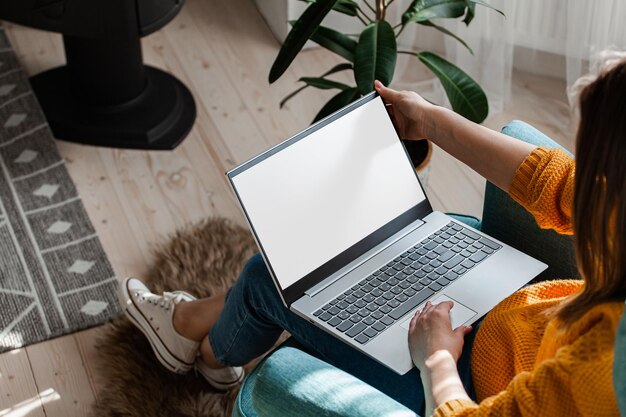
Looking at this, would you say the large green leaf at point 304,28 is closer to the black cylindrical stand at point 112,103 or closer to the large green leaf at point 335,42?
the large green leaf at point 335,42

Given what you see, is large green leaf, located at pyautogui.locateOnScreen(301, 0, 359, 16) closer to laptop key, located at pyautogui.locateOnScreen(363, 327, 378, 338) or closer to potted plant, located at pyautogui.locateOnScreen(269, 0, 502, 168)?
potted plant, located at pyautogui.locateOnScreen(269, 0, 502, 168)

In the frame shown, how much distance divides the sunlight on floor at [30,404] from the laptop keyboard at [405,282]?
2.49ft

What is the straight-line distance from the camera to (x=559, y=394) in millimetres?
1066

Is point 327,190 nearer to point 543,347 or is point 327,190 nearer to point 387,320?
point 387,320

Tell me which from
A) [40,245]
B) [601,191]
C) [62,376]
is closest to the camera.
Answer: [601,191]

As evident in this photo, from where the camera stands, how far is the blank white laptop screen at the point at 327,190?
1.39m

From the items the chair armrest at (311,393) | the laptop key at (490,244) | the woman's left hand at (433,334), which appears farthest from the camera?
the laptop key at (490,244)

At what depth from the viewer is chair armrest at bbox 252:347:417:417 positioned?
1175 mm

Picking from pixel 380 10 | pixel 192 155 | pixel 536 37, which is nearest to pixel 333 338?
pixel 380 10

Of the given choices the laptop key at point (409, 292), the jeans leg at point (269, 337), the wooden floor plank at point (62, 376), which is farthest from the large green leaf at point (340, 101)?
the wooden floor plank at point (62, 376)

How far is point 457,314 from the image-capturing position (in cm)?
140

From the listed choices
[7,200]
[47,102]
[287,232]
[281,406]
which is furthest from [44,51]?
[281,406]

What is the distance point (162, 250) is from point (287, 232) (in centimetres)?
85

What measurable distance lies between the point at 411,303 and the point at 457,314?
72 millimetres
